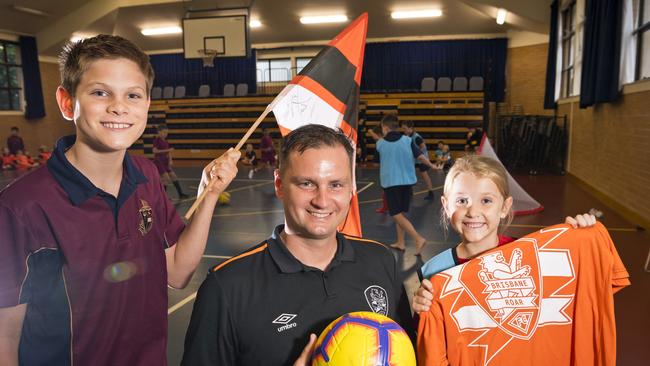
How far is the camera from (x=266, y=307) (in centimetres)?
160

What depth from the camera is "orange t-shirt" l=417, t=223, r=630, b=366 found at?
208cm

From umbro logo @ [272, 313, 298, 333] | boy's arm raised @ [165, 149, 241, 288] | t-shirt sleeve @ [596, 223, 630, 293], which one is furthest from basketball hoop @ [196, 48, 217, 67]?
umbro logo @ [272, 313, 298, 333]

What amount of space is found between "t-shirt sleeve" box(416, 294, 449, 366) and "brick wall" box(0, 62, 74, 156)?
82.8 ft

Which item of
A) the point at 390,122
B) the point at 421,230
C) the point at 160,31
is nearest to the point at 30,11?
the point at 160,31

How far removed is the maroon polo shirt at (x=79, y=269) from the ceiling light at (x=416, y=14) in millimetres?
19809

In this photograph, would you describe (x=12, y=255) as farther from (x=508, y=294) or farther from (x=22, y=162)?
(x=22, y=162)

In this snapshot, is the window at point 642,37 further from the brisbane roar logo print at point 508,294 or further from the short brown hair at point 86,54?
the short brown hair at point 86,54

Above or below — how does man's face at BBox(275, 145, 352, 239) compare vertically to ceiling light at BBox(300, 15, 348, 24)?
below

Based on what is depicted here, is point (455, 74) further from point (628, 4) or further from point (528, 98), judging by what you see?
point (628, 4)

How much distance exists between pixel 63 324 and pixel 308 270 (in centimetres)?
94

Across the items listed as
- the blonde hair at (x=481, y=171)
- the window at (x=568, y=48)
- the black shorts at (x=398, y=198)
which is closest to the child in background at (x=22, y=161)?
the black shorts at (x=398, y=198)

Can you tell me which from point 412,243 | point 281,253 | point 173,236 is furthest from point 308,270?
point 412,243

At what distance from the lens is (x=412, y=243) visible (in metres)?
7.19

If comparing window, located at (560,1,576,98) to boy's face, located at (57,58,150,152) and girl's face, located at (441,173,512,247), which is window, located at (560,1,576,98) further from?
boy's face, located at (57,58,150,152)
